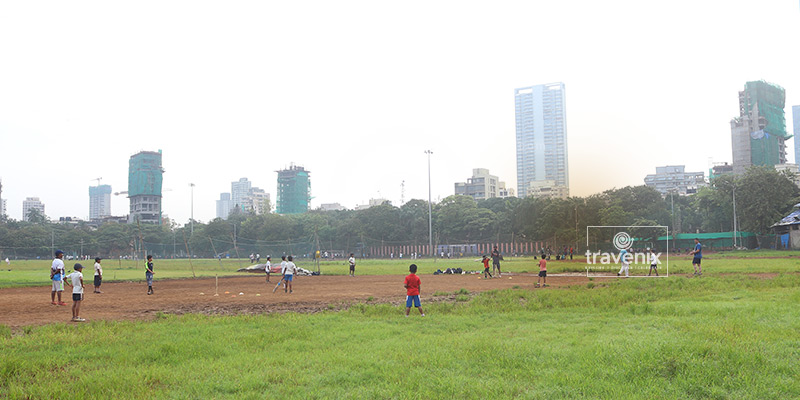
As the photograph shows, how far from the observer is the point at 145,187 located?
7692 inches

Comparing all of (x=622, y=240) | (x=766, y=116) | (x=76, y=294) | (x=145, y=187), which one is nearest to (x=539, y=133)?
(x=766, y=116)

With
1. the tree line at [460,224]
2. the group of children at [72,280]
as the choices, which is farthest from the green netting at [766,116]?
the group of children at [72,280]

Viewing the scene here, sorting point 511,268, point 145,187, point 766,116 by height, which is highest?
point 766,116

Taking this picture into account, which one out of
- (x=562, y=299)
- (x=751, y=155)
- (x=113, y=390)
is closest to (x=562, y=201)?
(x=562, y=299)

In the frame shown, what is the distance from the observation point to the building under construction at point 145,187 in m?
195

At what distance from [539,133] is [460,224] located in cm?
6826

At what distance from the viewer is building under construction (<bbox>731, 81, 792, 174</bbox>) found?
137125 mm

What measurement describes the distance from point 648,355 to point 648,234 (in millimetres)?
68229

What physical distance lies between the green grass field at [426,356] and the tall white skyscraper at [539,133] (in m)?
143

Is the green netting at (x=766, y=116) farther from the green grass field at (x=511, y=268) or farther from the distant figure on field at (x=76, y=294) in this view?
the distant figure on field at (x=76, y=294)

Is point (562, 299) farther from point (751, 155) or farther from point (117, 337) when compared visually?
point (751, 155)

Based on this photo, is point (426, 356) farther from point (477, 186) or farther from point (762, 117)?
point (477, 186)

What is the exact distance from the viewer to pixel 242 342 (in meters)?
Result: 11.7

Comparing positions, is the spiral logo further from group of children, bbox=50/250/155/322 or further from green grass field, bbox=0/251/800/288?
group of children, bbox=50/250/155/322
